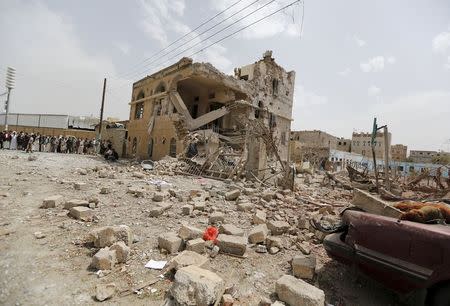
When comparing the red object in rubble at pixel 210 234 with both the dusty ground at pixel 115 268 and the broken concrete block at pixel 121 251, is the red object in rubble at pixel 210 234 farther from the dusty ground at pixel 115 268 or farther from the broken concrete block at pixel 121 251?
the broken concrete block at pixel 121 251

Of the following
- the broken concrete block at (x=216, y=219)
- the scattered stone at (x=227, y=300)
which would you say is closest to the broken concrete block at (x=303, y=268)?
the scattered stone at (x=227, y=300)

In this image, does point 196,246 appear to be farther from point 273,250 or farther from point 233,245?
point 273,250

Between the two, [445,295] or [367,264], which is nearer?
[445,295]

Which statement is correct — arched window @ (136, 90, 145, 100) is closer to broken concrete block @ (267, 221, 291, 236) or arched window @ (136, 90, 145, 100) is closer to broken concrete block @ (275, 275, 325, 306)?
broken concrete block @ (267, 221, 291, 236)

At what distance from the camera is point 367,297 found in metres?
3.26

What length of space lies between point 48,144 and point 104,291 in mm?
27385

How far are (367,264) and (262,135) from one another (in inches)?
348

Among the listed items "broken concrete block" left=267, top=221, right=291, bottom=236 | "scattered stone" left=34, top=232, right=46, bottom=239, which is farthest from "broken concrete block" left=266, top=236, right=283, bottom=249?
"scattered stone" left=34, top=232, right=46, bottom=239

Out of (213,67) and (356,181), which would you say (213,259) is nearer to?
(356,181)

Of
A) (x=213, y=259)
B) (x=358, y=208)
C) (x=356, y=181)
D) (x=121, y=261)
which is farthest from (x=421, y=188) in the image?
(x=121, y=261)

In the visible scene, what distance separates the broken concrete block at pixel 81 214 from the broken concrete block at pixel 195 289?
3097 mm

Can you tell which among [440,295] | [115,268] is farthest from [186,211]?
[440,295]

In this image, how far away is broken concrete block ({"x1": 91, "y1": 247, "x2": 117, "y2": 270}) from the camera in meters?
3.36

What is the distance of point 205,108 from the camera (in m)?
24.4
